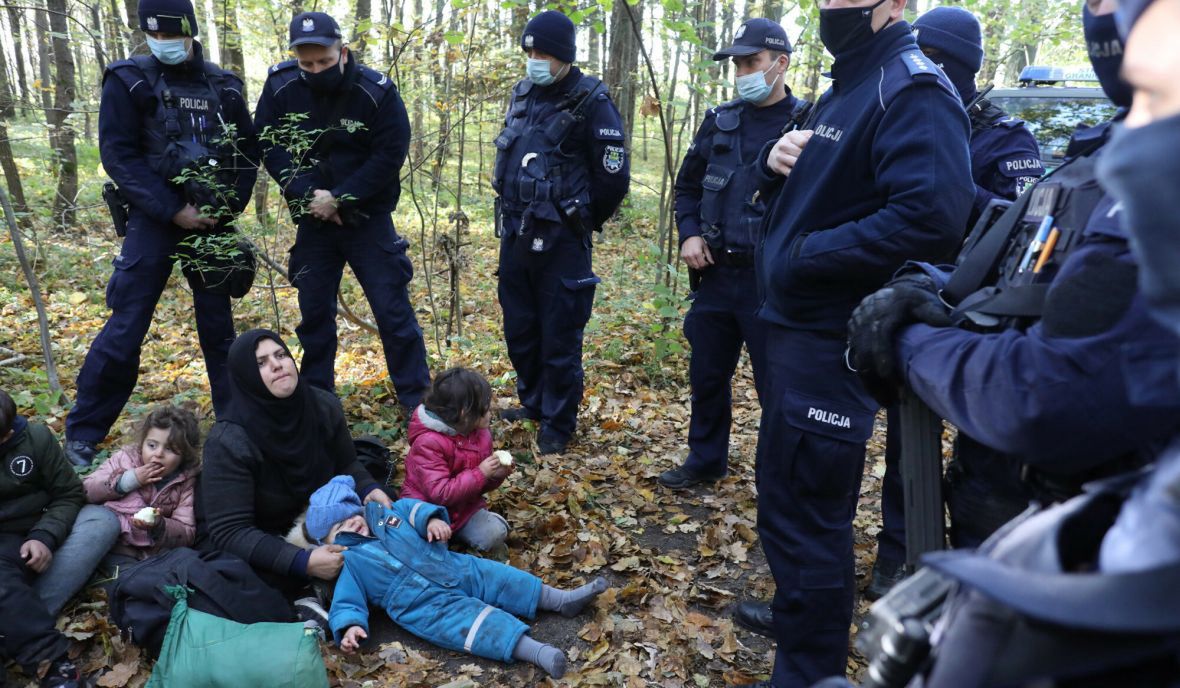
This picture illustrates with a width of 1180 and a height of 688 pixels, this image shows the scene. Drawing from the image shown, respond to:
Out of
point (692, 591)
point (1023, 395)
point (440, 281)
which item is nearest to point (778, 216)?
point (1023, 395)

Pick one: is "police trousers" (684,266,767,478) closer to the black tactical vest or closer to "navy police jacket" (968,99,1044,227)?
the black tactical vest

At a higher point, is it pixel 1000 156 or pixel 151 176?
pixel 1000 156

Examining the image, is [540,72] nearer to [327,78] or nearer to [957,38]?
[327,78]

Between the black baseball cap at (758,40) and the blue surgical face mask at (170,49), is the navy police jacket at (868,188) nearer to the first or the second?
the black baseball cap at (758,40)

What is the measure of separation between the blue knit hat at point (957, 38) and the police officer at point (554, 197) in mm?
1746

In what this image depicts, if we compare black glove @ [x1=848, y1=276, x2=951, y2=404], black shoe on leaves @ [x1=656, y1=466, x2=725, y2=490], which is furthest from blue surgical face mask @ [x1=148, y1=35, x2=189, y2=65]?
black glove @ [x1=848, y1=276, x2=951, y2=404]

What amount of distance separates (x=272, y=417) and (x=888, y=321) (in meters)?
2.67

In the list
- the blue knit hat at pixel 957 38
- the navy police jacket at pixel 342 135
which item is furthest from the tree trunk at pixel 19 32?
the blue knit hat at pixel 957 38

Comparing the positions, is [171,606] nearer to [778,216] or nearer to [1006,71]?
[778,216]

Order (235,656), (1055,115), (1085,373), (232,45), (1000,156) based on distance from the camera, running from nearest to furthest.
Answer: (1085,373) < (235,656) < (1000,156) < (1055,115) < (232,45)

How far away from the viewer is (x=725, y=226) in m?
4.14

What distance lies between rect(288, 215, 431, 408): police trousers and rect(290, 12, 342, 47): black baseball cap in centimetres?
101

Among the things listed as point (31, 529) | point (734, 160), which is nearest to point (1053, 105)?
point (734, 160)

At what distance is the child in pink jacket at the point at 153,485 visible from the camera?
10.9 feet
